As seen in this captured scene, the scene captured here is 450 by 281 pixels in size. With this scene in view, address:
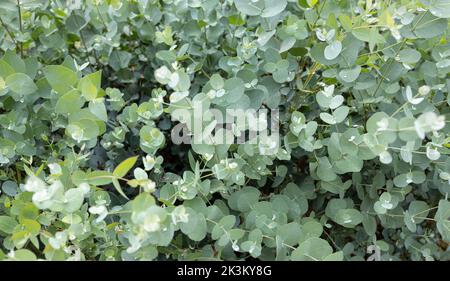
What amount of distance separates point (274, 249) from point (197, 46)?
1.60 ft

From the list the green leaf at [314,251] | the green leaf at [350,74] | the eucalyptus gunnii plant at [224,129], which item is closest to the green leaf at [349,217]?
the eucalyptus gunnii plant at [224,129]

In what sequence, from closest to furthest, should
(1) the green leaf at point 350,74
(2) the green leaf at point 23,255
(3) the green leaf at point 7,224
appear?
(2) the green leaf at point 23,255 → (3) the green leaf at point 7,224 → (1) the green leaf at point 350,74

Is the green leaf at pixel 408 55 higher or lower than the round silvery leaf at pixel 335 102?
higher

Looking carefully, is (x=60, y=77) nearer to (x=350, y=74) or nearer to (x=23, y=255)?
(x=23, y=255)

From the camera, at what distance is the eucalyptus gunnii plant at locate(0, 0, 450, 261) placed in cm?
78

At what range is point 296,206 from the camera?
3.10ft

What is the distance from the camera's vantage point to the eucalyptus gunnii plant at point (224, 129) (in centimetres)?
78

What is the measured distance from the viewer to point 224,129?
855 mm

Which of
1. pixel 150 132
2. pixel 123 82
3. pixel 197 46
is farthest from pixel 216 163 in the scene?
pixel 123 82

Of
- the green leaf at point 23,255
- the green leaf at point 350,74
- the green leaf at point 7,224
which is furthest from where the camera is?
the green leaf at point 350,74

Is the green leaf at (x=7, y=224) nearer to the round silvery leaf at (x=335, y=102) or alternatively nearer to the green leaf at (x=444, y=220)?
the round silvery leaf at (x=335, y=102)

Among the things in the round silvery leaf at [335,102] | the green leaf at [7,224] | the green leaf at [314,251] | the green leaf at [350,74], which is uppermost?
the green leaf at [350,74]

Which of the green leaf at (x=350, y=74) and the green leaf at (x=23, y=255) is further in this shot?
the green leaf at (x=350, y=74)

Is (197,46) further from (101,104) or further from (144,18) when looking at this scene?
(101,104)
